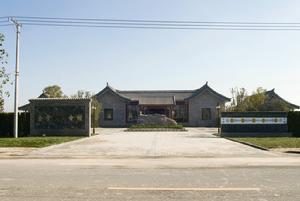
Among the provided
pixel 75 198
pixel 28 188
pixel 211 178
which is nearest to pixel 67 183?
pixel 28 188

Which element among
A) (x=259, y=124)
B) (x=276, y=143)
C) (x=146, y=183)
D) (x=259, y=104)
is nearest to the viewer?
(x=146, y=183)

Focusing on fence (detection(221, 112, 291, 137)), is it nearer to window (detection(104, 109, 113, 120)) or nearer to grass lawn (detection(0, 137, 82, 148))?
grass lawn (detection(0, 137, 82, 148))

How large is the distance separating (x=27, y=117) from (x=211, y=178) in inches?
1056

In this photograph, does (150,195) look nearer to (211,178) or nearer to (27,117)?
(211,178)

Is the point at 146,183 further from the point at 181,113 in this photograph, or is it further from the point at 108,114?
the point at 181,113

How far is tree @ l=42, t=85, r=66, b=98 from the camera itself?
6753 centimetres

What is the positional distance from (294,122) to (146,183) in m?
26.6

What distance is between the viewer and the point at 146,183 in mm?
9781

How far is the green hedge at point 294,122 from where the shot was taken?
33.5 m

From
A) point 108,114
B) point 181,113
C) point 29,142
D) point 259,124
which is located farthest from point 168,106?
point 29,142

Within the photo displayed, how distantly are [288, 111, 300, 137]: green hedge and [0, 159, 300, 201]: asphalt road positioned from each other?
22.0 metres

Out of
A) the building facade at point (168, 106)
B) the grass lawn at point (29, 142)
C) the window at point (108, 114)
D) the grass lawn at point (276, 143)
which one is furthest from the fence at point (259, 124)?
the window at point (108, 114)

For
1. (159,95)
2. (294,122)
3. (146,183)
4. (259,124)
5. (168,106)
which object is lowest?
(146,183)

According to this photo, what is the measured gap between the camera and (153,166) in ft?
44.2
